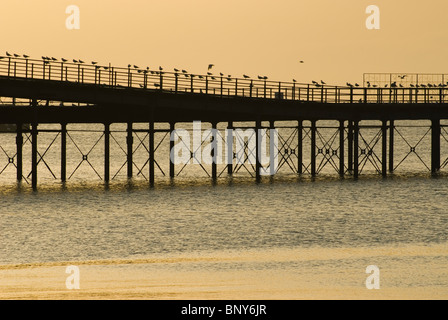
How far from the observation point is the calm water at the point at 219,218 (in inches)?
1718

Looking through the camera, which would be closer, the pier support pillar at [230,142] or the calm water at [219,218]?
the calm water at [219,218]

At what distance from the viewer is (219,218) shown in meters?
55.0

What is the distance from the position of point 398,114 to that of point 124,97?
65.7 ft

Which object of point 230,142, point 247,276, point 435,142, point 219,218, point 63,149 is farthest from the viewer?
point 230,142

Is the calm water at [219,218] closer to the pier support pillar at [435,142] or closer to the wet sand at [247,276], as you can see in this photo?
the wet sand at [247,276]

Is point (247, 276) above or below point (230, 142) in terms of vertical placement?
below

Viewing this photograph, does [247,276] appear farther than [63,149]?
No

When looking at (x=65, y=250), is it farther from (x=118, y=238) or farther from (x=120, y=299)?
(x=120, y=299)

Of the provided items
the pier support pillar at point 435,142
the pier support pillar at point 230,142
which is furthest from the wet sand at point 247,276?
the pier support pillar at point 435,142

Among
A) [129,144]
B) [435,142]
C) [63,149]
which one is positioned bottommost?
[63,149]

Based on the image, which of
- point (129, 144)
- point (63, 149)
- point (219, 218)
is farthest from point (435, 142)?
point (219, 218)

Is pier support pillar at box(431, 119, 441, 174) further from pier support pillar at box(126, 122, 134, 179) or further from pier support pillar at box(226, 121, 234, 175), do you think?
pier support pillar at box(126, 122, 134, 179)

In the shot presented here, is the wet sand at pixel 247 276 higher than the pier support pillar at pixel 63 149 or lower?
lower

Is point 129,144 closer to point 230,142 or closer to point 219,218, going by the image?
point 230,142
